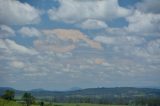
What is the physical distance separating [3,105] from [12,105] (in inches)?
320

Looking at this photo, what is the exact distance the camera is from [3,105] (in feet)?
554

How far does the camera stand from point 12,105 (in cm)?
17625
